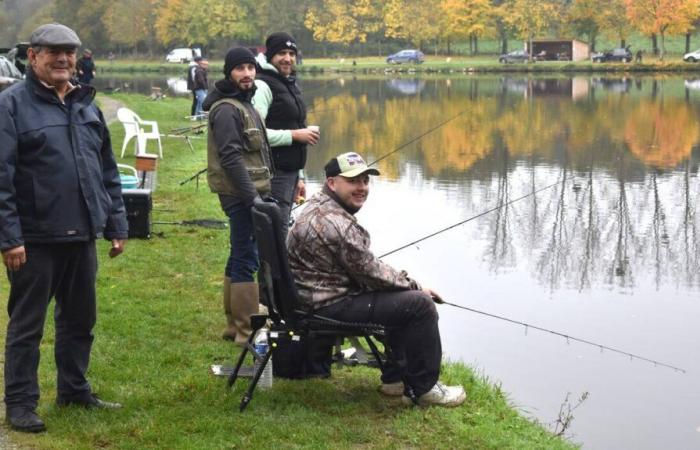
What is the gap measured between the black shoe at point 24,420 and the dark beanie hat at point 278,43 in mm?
2780

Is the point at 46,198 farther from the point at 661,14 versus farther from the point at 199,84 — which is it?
the point at 661,14

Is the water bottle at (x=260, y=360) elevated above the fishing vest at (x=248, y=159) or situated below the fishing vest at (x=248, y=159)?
below

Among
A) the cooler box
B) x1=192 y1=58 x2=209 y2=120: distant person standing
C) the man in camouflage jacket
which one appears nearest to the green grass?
the man in camouflage jacket

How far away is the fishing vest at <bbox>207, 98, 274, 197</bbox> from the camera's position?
6.11 m

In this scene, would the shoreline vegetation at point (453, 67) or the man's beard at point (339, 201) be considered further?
the shoreline vegetation at point (453, 67)

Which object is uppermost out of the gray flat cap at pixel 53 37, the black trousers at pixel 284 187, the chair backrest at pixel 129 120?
the gray flat cap at pixel 53 37

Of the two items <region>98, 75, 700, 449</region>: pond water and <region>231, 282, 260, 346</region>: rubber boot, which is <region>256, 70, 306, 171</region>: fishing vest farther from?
<region>98, 75, 700, 449</region>: pond water

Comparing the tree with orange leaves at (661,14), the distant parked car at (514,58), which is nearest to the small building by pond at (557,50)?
the distant parked car at (514,58)

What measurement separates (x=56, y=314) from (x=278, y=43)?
2372mm

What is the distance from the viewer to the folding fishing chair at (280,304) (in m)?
5.08

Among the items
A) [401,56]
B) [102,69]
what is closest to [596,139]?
[401,56]

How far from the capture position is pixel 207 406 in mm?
5312

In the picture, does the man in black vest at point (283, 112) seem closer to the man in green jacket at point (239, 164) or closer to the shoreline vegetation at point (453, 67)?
the man in green jacket at point (239, 164)

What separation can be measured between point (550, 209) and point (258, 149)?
8.17 meters
